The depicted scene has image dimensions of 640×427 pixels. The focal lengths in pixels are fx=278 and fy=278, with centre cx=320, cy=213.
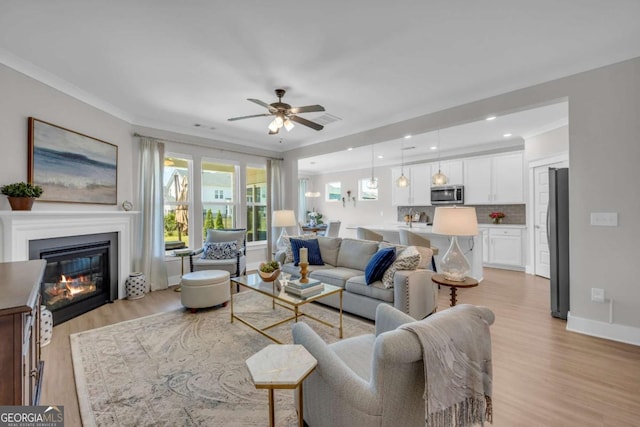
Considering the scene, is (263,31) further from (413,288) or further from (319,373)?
(413,288)

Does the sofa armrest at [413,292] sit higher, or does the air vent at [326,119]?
the air vent at [326,119]

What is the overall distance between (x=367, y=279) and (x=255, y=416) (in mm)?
1774

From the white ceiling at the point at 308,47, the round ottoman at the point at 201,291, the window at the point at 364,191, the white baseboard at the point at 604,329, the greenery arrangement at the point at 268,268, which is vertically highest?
the white ceiling at the point at 308,47

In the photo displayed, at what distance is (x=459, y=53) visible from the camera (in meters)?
2.58

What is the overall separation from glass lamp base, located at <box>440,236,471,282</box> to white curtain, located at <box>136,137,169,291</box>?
422cm

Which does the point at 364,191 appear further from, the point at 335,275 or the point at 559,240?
the point at 559,240

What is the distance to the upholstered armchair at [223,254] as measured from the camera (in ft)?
13.9

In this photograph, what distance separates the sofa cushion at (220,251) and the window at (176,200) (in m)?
0.84

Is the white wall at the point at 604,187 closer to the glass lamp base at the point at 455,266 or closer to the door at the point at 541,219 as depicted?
the glass lamp base at the point at 455,266

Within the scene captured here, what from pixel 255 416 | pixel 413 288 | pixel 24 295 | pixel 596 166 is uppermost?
pixel 596 166

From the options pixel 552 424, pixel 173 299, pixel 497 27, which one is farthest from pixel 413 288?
pixel 173 299


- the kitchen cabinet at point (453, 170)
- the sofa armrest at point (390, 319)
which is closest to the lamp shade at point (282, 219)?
the sofa armrest at point (390, 319)

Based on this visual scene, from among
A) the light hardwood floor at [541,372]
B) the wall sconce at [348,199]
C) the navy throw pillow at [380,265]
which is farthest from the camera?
the wall sconce at [348,199]

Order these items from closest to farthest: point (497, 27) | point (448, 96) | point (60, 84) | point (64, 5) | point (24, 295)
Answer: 1. point (24, 295)
2. point (64, 5)
3. point (497, 27)
4. point (60, 84)
5. point (448, 96)
